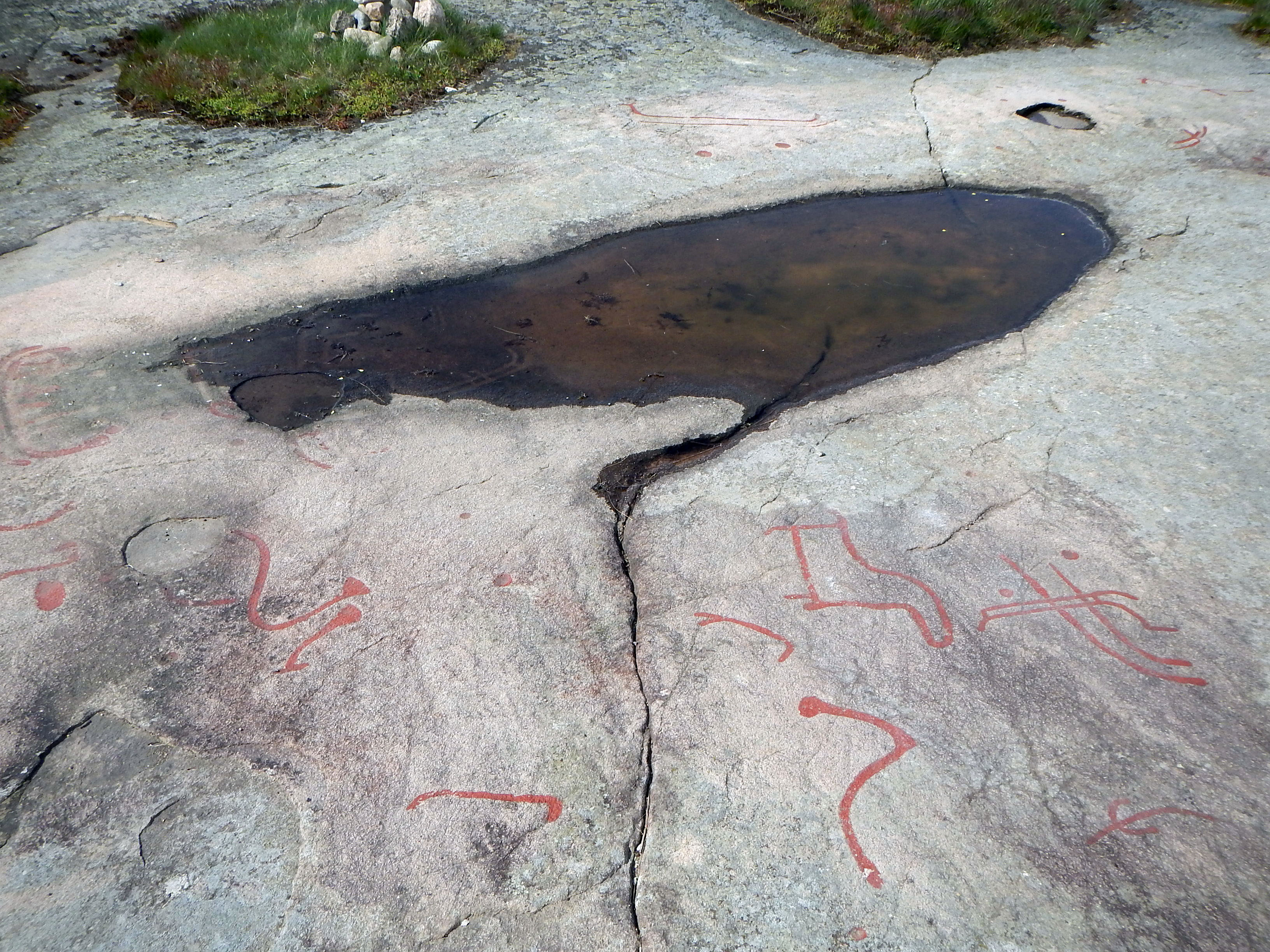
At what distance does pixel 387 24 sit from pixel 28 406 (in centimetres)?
591

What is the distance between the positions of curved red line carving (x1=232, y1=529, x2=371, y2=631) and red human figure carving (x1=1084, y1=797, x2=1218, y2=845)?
8.00 feet

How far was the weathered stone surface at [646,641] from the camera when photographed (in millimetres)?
2299

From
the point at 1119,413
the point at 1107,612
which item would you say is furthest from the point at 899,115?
the point at 1107,612

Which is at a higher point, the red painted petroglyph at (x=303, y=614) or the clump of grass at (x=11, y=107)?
the clump of grass at (x=11, y=107)

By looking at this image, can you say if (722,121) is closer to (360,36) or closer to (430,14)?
(430,14)

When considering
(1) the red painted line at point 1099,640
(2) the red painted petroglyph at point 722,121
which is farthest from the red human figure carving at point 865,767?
(2) the red painted petroglyph at point 722,121

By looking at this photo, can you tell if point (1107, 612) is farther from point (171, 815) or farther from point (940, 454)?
point (171, 815)

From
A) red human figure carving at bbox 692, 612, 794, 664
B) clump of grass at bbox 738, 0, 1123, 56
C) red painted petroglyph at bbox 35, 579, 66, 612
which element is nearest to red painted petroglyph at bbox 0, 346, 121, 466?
red painted petroglyph at bbox 35, 579, 66, 612

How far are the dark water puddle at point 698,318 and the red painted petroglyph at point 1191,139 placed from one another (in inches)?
55.8

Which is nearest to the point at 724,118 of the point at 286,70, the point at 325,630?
the point at 286,70

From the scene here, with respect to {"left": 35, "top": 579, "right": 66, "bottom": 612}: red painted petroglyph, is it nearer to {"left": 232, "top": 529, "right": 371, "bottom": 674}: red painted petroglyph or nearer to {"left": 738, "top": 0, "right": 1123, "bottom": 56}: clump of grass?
{"left": 232, "top": 529, "right": 371, "bottom": 674}: red painted petroglyph

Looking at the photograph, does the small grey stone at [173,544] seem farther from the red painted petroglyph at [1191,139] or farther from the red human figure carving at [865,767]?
the red painted petroglyph at [1191,139]

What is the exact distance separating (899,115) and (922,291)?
2915 millimetres

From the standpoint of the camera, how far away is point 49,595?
3.17m
